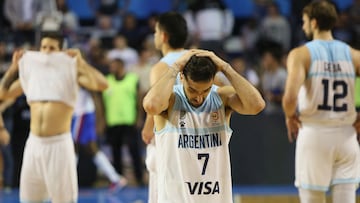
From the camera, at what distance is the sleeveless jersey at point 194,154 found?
5.40 m

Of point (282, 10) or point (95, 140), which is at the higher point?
Answer: point (282, 10)

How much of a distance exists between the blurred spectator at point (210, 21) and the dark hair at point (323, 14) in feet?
24.7

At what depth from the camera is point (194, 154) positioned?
541 cm

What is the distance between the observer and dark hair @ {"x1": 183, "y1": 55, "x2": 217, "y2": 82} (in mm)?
5176

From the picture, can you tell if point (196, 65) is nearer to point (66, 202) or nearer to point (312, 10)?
point (312, 10)

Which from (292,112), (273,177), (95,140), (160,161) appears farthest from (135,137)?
(160,161)

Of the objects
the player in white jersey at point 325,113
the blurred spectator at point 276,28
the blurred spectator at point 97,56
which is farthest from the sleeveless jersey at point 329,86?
the blurred spectator at point 276,28

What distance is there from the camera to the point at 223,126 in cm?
549

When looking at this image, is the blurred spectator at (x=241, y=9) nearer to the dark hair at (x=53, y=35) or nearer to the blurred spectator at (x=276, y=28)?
the blurred spectator at (x=276, y=28)

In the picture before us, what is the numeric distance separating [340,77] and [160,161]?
7.42 feet

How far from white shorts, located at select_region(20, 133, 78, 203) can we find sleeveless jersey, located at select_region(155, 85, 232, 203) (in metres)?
2.43

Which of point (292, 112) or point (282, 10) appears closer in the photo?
point (292, 112)

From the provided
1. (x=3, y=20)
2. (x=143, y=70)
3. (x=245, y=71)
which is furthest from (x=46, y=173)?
(x=3, y=20)

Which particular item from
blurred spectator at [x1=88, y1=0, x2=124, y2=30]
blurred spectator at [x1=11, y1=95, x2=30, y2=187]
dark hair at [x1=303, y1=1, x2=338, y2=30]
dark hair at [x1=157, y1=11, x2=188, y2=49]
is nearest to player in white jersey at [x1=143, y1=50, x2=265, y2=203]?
dark hair at [x1=157, y1=11, x2=188, y2=49]
